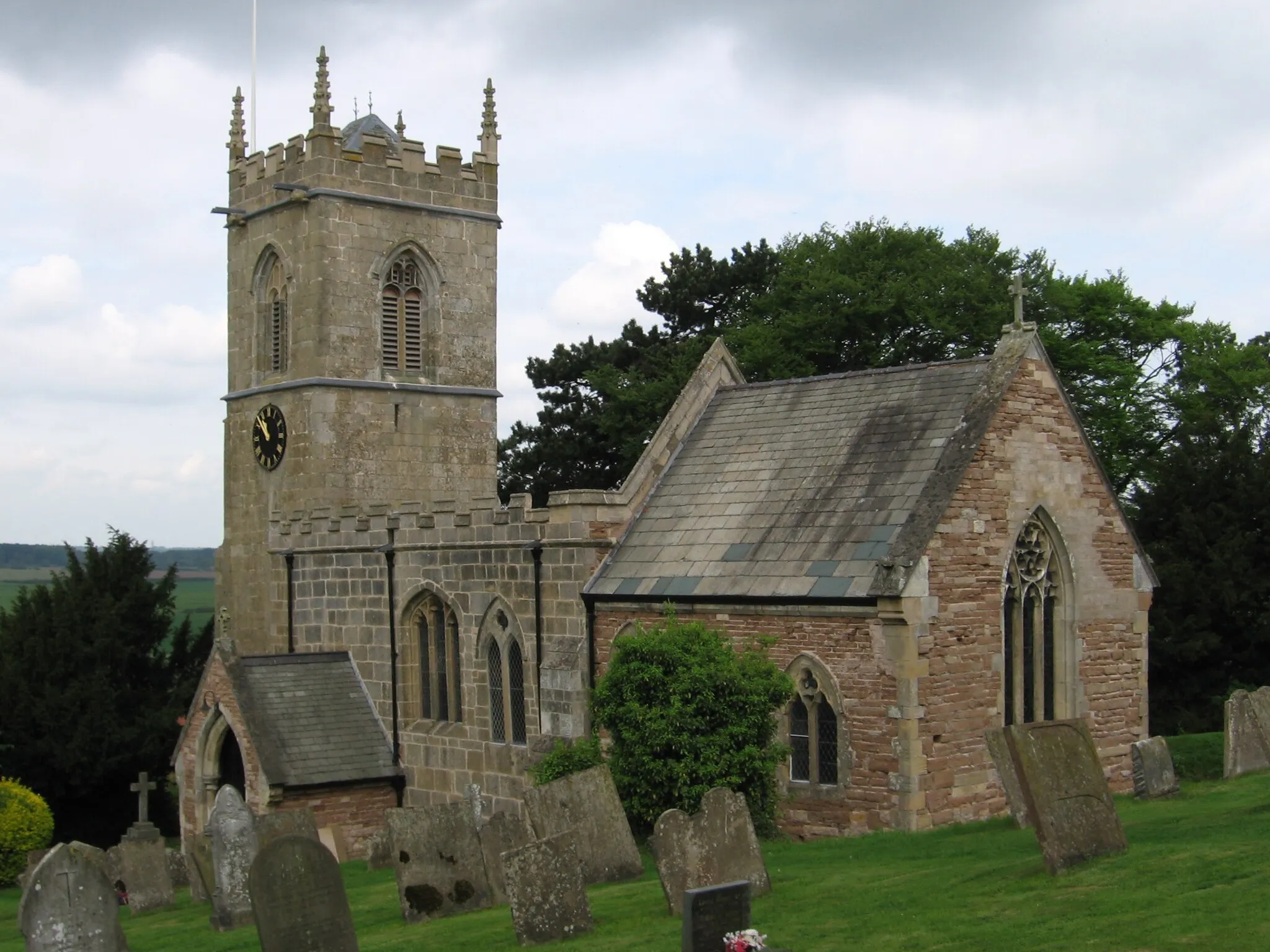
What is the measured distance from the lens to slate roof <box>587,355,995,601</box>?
2188 cm

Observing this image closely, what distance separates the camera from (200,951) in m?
17.4

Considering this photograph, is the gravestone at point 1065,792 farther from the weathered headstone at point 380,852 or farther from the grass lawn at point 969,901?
the weathered headstone at point 380,852

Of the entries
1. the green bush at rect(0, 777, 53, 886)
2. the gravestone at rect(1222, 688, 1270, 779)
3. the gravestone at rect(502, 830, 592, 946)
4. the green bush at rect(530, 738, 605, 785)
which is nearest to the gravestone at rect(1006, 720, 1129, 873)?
the gravestone at rect(502, 830, 592, 946)

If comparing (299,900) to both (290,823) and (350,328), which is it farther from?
(350,328)

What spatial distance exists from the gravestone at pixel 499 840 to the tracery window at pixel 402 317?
Answer: 1766 centimetres

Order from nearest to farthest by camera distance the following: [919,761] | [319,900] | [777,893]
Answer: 1. [319,900]
2. [777,893]
3. [919,761]

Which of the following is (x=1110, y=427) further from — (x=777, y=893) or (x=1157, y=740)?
(x=777, y=893)

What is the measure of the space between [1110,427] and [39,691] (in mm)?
28496

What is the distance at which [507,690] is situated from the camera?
26.8 meters

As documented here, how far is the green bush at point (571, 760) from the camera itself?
23.3 meters

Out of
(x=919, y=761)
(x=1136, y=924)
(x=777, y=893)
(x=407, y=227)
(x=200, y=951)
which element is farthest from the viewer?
(x=407, y=227)

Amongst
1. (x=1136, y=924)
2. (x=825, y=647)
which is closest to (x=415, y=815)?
(x=825, y=647)

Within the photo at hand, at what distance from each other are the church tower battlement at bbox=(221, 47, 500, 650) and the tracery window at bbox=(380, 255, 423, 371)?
0.11 ft

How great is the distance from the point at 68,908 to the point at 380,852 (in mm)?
9357
